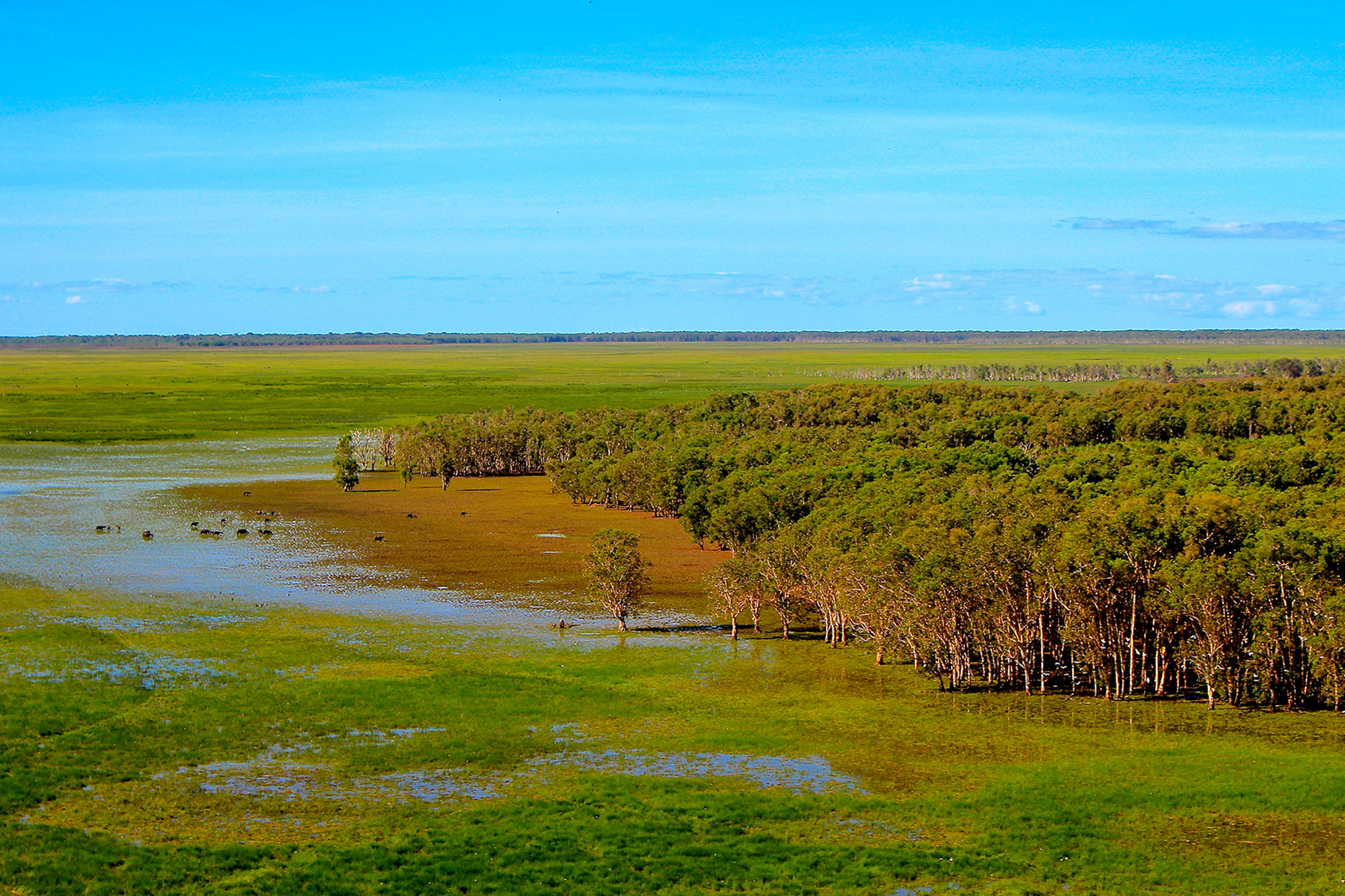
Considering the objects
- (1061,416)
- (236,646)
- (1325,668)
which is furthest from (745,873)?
(1061,416)

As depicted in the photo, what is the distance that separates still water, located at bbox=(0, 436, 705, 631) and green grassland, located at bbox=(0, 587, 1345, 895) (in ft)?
38.2

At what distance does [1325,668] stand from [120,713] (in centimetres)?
4100

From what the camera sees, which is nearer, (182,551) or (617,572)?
(617,572)

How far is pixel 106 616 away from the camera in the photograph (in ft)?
197

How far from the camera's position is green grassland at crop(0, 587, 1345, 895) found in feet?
100

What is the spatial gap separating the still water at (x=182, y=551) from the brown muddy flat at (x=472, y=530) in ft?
7.50

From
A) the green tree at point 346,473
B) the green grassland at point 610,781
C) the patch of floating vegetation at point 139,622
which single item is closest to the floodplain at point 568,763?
the green grassland at point 610,781

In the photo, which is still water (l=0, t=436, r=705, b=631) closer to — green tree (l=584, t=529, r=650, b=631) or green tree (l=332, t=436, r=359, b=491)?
green tree (l=584, t=529, r=650, b=631)

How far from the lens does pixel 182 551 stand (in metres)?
81.0

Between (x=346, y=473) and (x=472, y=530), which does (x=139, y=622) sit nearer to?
(x=472, y=530)

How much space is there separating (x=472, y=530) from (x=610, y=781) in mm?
57830

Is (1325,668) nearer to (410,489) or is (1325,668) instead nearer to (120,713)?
(120,713)

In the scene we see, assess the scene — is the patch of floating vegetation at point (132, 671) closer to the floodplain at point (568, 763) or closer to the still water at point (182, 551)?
the floodplain at point (568, 763)

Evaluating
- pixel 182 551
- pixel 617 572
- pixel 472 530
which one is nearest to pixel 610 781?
pixel 617 572
